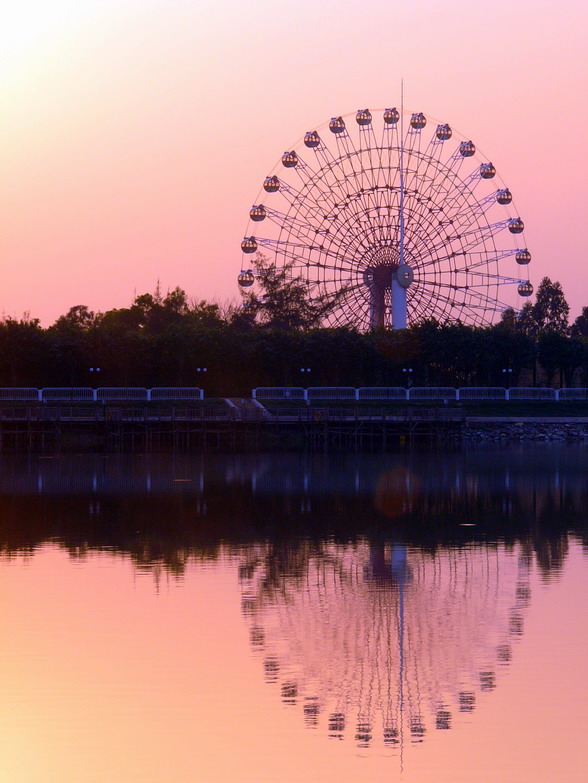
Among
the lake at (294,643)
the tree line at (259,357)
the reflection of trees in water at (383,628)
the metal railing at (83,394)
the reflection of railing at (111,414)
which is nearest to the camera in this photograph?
the lake at (294,643)

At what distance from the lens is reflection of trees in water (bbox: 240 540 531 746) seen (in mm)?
12352

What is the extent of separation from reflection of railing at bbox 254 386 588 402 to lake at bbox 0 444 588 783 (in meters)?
46.8

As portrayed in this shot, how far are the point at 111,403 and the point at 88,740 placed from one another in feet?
210

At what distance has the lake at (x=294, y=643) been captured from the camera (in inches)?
432

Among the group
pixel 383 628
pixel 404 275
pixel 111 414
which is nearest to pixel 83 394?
pixel 111 414

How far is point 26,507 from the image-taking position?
32.2 meters

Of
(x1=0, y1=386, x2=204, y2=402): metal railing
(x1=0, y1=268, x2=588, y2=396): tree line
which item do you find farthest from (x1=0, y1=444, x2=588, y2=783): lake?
(x1=0, y1=268, x2=588, y2=396): tree line

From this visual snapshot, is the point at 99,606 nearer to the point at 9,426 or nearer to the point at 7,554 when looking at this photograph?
the point at 7,554

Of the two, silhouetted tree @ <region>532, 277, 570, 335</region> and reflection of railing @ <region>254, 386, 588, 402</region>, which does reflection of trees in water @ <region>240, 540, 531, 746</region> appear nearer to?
reflection of railing @ <region>254, 386, 588, 402</region>

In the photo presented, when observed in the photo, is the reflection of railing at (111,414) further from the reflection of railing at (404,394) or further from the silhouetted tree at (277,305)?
the silhouetted tree at (277,305)

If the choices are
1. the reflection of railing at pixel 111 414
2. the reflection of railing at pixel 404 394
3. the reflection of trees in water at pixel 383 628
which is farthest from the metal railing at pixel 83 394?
the reflection of trees in water at pixel 383 628

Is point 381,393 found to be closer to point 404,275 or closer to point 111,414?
point 404,275

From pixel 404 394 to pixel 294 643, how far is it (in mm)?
64603

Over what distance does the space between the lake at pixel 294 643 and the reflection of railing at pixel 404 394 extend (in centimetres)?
4680
